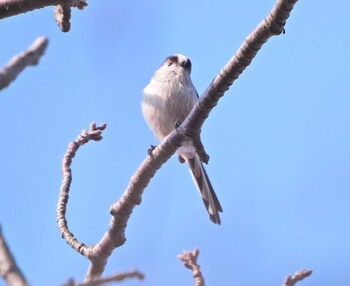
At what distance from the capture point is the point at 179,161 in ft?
15.3

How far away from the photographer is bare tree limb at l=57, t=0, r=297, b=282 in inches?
90.0

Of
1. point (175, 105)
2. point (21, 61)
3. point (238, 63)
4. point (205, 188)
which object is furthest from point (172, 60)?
point (21, 61)

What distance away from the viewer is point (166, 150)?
278cm

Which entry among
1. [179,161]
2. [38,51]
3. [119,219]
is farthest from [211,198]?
[38,51]

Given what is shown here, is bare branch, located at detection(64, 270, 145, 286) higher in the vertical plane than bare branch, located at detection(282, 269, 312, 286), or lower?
lower

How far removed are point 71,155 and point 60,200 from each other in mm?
298

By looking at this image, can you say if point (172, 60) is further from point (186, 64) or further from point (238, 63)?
point (238, 63)

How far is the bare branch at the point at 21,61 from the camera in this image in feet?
3.69

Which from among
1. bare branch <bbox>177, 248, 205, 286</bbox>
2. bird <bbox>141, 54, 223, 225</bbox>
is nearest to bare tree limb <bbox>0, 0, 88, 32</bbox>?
bare branch <bbox>177, 248, 205, 286</bbox>

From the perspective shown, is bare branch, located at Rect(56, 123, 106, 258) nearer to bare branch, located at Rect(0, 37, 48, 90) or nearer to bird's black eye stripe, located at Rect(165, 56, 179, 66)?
bare branch, located at Rect(0, 37, 48, 90)

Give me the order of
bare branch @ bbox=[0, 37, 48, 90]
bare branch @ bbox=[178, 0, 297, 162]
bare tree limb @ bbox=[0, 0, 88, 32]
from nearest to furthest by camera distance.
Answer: bare branch @ bbox=[0, 37, 48, 90] < bare branch @ bbox=[178, 0, 297, 162] < bare tree limb @ bbox=[0, 0, 88, 32]

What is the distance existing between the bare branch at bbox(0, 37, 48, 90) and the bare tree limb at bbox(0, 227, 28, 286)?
33cm

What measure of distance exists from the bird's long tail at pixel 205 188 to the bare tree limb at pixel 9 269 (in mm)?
2533

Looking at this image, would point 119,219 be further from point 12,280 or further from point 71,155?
point 12,280
